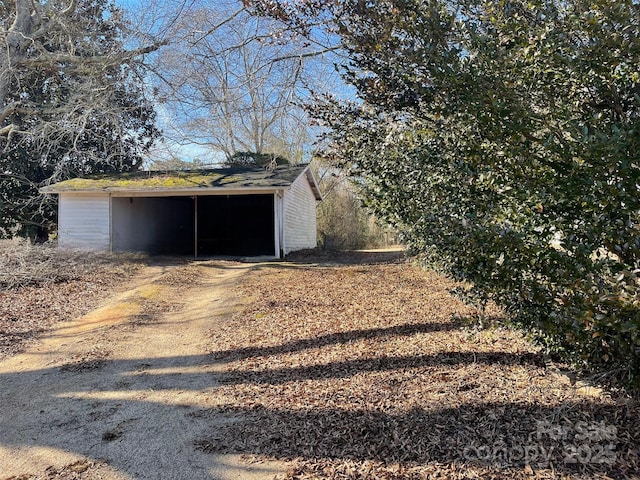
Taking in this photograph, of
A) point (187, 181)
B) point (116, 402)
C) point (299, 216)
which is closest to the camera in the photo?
point (116, 402)

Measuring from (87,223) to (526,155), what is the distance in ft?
52.0

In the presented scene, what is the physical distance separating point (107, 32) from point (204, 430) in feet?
46.2

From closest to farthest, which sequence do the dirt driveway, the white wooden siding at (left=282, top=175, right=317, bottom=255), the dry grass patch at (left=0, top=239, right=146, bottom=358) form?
the dirt driveway < the dry grass patch at (left=0, top=239, right=146, bottom=358) < the white wooden siding at (left=282, top=175, right=317, bottom=255)

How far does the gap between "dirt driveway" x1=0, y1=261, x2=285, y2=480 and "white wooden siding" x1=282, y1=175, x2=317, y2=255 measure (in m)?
9.01

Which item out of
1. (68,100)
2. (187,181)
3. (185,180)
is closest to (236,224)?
(185,180)

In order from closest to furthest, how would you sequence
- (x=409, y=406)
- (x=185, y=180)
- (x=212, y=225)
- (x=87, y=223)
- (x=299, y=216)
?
(x=409, y=406), (x=185, y=180), (x=87, y=223), (x=299, y=216), (x=212, y=225)

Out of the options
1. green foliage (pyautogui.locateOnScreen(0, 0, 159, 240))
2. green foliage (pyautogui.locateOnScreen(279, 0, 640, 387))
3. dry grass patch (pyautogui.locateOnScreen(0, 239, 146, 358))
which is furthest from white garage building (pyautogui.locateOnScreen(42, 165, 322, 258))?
green foliage (pyautogui.locateOnScreen(279, 0, 640, 387))

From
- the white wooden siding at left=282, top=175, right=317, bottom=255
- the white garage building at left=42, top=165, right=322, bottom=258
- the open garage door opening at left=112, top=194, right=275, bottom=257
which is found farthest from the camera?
the open garage door opening at left=112, top=194, right=275, bottom=257

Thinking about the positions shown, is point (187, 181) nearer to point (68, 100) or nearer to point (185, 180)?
point (185, 180)

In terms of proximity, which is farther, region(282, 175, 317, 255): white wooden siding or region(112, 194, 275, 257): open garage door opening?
region(112, 194, 275, 257): open garage door opening

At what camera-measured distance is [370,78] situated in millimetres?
3664

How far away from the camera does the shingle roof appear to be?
47.6 ft

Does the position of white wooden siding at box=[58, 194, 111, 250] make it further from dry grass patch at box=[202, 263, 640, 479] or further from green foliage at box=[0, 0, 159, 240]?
dry grass patch at box=[202, 263, 640, 479]

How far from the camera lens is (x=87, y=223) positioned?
50.8ft
